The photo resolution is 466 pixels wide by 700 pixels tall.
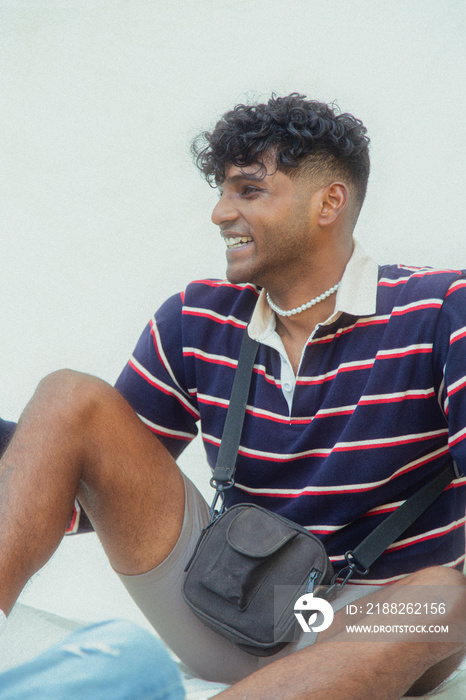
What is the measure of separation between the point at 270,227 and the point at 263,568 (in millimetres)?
594

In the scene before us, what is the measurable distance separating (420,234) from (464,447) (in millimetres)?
844

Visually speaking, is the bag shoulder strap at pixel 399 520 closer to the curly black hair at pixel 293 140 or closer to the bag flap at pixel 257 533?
the bag flap at pixel 257 533

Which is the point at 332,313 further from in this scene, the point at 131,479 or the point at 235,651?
the point at 235,651

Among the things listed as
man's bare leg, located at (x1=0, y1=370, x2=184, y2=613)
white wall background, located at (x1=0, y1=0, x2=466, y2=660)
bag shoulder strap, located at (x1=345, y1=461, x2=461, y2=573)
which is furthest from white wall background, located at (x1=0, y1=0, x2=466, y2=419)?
man's bare leg, located at (x1=0, y1=370, x2=184, y2=613)

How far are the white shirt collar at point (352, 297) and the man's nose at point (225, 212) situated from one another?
15 centimetres

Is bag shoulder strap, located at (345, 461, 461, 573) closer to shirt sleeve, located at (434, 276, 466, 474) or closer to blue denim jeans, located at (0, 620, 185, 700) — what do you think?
shirt sleeve, located at (434, 276, 466, 474)

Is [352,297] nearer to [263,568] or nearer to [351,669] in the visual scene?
[263,568]

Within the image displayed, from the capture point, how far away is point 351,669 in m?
0.90

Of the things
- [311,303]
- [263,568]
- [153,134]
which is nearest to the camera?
[263,568]

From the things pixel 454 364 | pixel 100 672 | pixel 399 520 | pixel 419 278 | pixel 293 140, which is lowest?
pixel 399 520

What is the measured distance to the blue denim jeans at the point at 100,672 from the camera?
2.28 ft

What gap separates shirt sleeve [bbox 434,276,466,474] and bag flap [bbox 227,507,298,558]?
276mm

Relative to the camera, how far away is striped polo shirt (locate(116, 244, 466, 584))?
46.5 inches

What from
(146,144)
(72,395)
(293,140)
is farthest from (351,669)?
(146,144)
